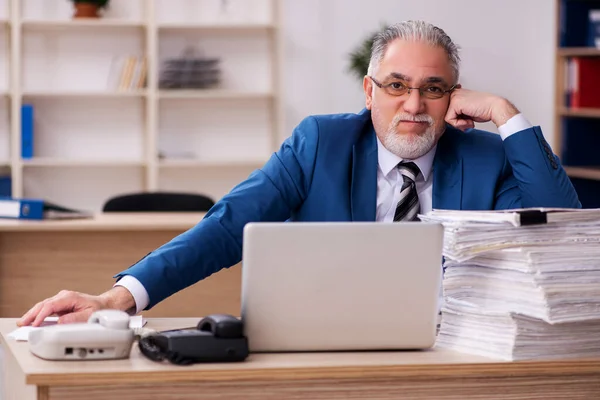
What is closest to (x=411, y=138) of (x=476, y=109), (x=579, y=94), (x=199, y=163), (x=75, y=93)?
(x=476, y=109)

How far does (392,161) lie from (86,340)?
955 mm

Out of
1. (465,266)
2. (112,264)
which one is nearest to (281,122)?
(112,264)

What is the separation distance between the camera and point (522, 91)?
6.31 meters

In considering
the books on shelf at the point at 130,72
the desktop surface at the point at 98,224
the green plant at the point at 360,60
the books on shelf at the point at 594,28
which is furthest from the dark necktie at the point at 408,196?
the books on shelf at the point at 594,28

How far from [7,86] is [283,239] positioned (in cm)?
477

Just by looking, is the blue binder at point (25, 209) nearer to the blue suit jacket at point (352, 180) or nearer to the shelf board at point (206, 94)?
the blue suit jacket at point (352, 180)

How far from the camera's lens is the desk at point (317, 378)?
140cm

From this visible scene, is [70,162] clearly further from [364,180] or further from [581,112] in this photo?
[364,180]

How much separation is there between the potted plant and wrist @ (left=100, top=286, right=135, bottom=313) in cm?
414

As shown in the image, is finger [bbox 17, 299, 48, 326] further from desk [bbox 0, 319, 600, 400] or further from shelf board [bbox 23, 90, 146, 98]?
shelf board [bbox 23, 90, 146, 98]

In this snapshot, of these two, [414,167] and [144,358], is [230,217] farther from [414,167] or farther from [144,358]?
[144,358]

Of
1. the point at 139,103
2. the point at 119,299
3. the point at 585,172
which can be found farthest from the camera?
the point at 139,103

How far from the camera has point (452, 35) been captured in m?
5.92

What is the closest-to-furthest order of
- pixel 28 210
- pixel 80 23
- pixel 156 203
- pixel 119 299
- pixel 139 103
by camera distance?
pixel 119 299 < pixel 28 210 < pixel 156 203 < pixel 80 23 < pixel 139 103
